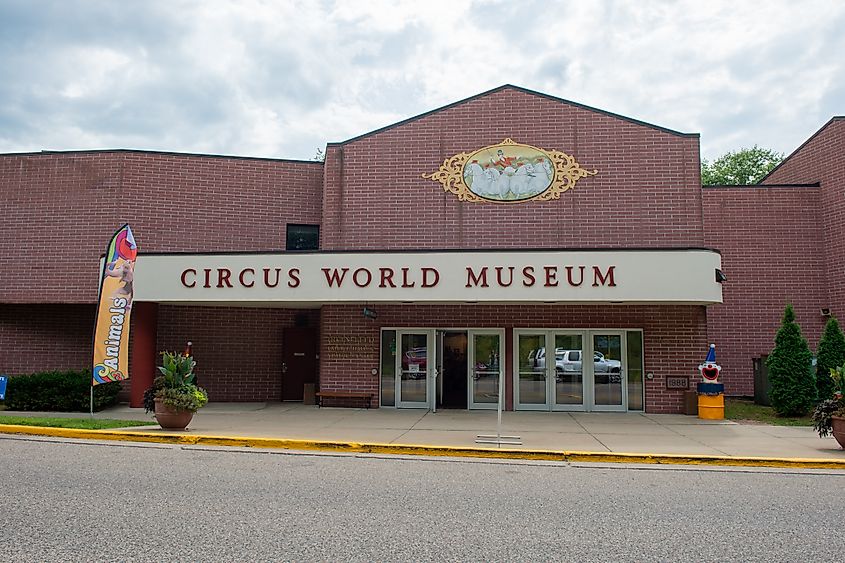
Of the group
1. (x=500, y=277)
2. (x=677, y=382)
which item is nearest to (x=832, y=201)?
(x=677, y=382)

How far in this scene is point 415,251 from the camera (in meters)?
16.5

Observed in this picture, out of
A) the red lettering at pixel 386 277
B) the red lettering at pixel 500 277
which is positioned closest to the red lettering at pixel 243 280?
the red lettering at pixel 386 277

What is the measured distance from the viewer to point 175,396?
1319 centimetres

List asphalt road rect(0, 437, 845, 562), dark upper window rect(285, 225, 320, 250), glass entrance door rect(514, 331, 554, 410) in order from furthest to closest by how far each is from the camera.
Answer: dark upper window rect(285, 225, 320, 250), glass entrance door rect(514, 331, 554, 410), asphalt road rect(0, 437, 845, 562)

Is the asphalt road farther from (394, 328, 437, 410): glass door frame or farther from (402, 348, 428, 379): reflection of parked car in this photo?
(402, 348, 428, 379): reflection of parked car

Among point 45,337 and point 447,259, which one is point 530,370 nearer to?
point 447,259

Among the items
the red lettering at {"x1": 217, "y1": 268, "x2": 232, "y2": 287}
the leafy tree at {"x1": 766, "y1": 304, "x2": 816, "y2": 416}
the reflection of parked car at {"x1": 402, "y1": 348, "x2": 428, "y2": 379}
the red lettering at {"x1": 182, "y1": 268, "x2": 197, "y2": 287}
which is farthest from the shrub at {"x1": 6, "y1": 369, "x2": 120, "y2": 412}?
the leafy tree at {"x1": 766, "y1": 304, "x2": 816, "y2": 416}

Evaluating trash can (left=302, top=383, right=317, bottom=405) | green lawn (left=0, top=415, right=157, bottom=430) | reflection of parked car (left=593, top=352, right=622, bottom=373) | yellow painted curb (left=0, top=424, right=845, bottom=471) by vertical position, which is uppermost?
reflection of parked car (left=593, top=352, right=622, bottom=373)

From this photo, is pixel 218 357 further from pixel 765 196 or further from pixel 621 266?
pixel 765 196

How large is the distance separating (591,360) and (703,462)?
7194 millimetres

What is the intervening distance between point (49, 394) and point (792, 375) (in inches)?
734

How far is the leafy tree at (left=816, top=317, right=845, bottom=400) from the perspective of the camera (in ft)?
55.4

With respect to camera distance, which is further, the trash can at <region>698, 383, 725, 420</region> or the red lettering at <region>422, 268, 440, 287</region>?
the trash can at <region>698, 383, 725, 420</region>

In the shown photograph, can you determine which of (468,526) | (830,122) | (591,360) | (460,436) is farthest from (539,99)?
(468,526)
